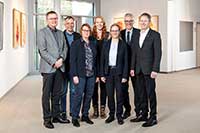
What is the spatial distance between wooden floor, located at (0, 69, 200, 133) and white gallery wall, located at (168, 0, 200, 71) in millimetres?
3675

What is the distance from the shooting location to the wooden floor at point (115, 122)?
14.8 ft

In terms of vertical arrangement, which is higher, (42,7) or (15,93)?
(42,7)

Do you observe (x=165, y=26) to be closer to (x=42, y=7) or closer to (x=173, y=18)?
(x=173, y=18)

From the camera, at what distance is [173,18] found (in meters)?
11.9

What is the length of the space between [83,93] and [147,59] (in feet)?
3.28

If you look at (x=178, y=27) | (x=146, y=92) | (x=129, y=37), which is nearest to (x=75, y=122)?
(x=146, y=92)

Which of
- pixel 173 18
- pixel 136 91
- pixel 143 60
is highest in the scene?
pixel 173 18

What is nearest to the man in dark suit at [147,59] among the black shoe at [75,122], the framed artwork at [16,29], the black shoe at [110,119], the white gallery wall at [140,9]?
the black shoe at [110,119]

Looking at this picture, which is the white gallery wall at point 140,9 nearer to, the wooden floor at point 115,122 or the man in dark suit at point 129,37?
the wooden floor at point 115,122

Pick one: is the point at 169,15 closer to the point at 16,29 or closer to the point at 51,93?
the point at 16,29

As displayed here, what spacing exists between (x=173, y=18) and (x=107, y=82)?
7.77 meters

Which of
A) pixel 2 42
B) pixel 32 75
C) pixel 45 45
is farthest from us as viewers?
pixel 32 75

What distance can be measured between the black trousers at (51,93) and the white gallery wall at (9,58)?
8.04ft

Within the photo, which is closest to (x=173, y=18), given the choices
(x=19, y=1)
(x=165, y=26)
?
(x=165, y=26)
